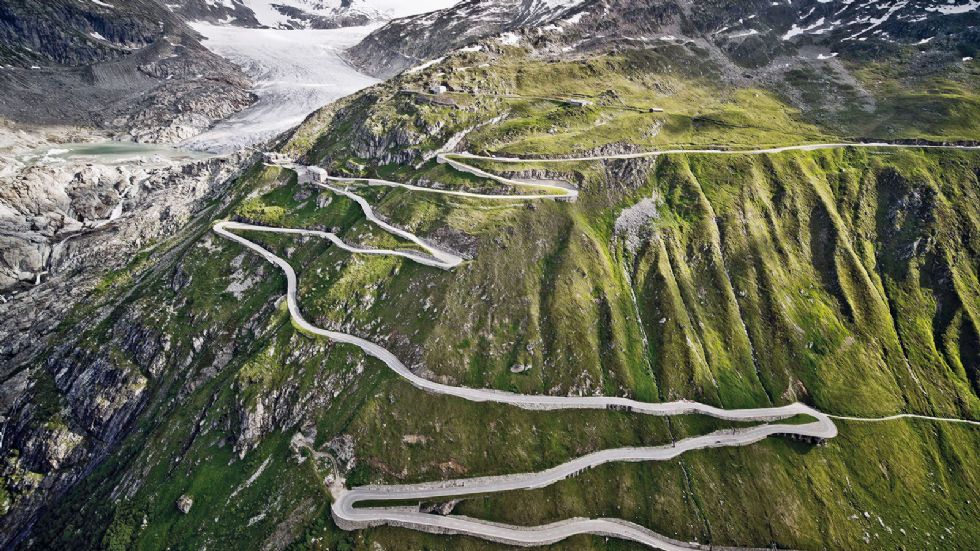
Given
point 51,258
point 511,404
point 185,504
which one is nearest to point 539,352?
point 511,404

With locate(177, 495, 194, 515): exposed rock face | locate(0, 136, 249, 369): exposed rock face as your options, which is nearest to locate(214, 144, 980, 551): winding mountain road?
locate(177, 495, 194, 515): exposed rock face

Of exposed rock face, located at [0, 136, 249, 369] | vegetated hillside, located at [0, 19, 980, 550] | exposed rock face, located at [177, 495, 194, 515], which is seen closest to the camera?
exposed rock face, located at [177, 495, 194, 515]

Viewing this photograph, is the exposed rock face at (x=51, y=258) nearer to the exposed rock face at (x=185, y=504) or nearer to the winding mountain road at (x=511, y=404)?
the winding mountain road at (x=511, y=404)

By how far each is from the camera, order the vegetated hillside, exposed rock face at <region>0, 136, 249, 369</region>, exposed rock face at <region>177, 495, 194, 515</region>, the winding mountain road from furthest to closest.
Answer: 1. exposed rock face at <region>0, 136, 249, 369</region>
2. the vegetated hillside
3. exposed rock face at <region>177, 495, 194, 515</region>
4. the winding mountain road

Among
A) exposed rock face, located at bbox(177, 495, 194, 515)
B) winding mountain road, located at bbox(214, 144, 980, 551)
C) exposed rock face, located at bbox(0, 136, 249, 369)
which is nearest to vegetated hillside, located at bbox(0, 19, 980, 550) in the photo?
exposed rock face, located at bbox(177, 495, 194, 515)

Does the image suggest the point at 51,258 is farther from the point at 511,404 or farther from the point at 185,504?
the point at 511,404

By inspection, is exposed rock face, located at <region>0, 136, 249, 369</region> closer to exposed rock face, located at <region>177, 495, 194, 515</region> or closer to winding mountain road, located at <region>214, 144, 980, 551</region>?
winding mountain road, located at <region>214, 144, 980, 551</region>

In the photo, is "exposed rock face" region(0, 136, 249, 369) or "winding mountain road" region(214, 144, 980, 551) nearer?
"winding mountain road" region(214, 144, 980, 551)

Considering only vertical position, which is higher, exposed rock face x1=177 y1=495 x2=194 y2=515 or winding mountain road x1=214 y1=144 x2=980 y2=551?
winding mountain road x1=214 y1=144 x2=980 y2=551
